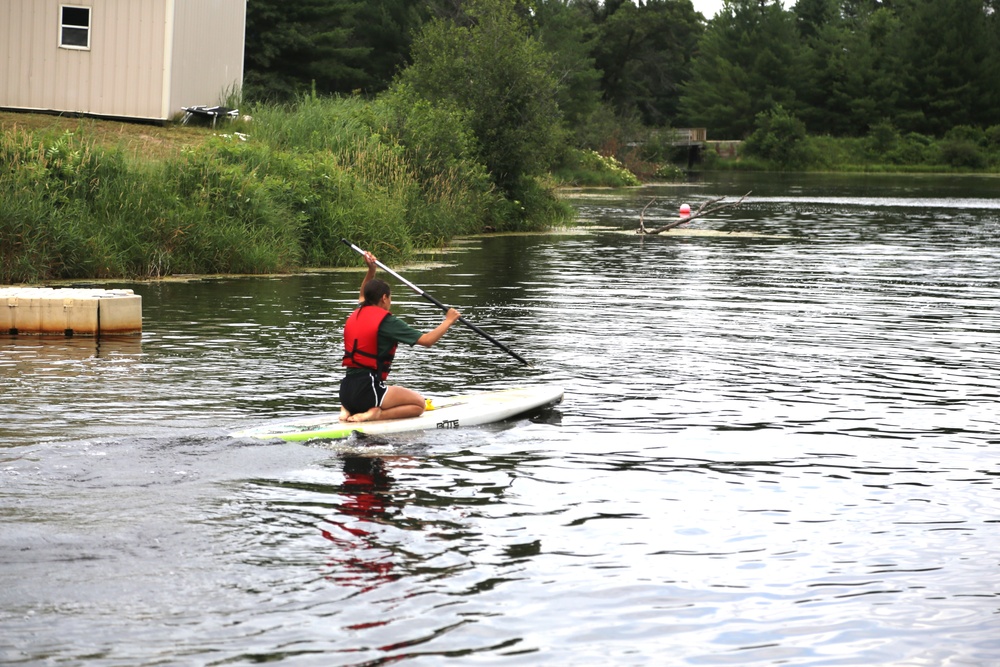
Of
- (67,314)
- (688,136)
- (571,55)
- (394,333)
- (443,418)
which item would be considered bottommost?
(443,418)

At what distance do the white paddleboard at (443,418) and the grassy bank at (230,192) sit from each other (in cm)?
946

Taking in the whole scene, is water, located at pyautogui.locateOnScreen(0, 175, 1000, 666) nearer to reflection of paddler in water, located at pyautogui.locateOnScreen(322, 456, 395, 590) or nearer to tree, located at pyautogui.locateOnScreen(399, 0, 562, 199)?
reflection of paddler in water, located at pyautogui.locateOnScreen(322, 456, 395, 590)

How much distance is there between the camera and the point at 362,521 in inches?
322

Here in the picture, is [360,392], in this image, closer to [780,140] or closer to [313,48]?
[313,48]

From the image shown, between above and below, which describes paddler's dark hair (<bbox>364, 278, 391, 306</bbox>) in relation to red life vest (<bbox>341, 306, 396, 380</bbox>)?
above

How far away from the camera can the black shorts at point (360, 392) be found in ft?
34.6

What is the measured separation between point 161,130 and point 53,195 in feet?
31.5

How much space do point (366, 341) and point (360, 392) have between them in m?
0.40

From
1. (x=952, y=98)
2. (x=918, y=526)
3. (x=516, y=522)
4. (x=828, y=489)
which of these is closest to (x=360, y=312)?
(x=516, y=522)

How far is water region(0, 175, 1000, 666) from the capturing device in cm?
648

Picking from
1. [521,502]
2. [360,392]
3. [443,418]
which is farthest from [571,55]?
[521,502]

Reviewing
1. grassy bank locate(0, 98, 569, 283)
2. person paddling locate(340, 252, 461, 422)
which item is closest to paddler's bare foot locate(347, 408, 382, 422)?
person paddling locate(340, 252, 461, 422)

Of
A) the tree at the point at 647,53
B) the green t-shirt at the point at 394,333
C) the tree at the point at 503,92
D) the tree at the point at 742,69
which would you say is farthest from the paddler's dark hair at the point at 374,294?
the tree at the point at 742,69

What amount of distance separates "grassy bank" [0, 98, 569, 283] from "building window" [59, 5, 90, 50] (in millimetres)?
1972
